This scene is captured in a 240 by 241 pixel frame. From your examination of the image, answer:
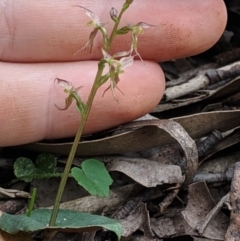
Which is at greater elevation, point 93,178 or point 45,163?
point 93,178

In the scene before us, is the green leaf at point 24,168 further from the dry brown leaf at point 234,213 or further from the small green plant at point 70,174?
the dry brown leaf at point 234,213

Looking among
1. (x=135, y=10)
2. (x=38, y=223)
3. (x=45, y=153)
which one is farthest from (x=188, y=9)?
(x=38, y=223)

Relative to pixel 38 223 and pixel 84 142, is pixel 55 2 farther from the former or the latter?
pixel 38 223

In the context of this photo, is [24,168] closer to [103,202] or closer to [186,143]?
[103,202]

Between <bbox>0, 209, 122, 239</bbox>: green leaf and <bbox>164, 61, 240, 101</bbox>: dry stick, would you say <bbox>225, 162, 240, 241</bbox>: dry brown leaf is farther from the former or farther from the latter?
<bbox>164, 61, 240, 101</bbox>: dry stick

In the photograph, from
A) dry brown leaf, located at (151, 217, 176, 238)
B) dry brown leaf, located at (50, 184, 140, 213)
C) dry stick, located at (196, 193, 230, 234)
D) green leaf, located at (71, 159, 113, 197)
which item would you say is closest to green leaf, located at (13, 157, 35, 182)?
dry brown leaf, located at (50, 184, 140, 213)

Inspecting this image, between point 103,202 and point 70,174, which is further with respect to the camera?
point 103,202

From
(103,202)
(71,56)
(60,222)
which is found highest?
(71,56)

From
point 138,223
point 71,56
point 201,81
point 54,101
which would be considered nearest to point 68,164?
point 138,223
